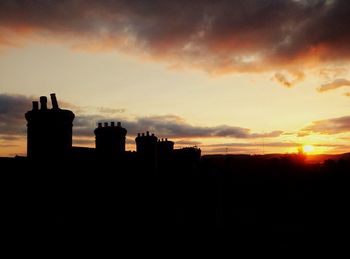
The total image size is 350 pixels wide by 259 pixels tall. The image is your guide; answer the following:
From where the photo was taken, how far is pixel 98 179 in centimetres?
974

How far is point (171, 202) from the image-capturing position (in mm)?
11117

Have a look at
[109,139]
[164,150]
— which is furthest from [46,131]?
[164,150]

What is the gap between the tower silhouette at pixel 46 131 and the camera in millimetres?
8711

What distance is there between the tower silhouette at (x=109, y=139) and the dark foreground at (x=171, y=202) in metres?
0.84

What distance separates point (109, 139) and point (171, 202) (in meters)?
2.80

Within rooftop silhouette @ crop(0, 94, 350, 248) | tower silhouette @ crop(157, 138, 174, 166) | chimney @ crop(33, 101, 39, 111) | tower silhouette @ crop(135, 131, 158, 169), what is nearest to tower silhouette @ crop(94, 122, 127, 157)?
rooftop silhouette @ crop(0, 94, 350, 248)

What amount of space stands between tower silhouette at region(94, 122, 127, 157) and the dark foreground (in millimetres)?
843

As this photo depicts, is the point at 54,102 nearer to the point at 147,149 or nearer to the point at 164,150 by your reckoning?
the point at 147,149

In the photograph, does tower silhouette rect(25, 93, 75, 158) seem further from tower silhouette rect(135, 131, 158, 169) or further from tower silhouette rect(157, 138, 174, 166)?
tower silhouette rect(157, 138, 174, 166)

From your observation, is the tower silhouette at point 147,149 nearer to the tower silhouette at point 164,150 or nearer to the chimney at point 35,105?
the tower silhouette at point 164,150

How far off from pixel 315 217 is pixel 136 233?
9.02 m

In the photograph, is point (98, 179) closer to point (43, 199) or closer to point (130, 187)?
point (130, 187)

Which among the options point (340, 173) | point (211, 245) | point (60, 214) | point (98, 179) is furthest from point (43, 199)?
point (340, 173)

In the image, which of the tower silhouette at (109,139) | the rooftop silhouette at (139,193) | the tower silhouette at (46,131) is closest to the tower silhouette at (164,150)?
the rooftop silhouette at (139,193)
